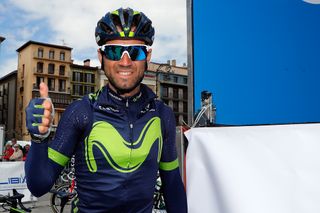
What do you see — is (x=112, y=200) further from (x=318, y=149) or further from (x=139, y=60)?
(x=318, y=149)

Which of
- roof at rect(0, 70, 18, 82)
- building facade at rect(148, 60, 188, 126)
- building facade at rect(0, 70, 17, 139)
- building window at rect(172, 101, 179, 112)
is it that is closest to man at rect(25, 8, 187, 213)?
building facade at rect(0, 70, 17, 139)

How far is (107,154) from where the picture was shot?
1.98 meters

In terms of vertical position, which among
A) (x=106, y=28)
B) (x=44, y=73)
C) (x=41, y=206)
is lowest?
(x=41, y=206)

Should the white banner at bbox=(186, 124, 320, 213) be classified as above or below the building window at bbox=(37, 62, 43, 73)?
below

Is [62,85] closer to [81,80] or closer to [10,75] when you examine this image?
[81,80]

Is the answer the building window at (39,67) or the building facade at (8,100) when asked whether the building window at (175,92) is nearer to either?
the building window at (39,67)

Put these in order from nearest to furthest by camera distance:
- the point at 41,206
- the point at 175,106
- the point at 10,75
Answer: the point at 41,206 → the point at 10,75 → the point at 175,106

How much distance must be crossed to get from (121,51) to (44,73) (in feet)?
226

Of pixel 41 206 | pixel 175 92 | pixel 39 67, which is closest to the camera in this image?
pixel 41 206

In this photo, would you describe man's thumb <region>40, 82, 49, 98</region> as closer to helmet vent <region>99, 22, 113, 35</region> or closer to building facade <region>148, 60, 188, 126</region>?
helmet vent <region>99, 22, 113, 35</region>

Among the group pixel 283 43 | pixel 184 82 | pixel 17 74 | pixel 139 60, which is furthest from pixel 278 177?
pixel 184 82

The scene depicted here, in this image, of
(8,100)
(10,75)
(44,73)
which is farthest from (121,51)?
(8,100)

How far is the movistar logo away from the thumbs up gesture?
32 centimetres

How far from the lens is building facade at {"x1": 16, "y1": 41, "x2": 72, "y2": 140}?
66.6 m
